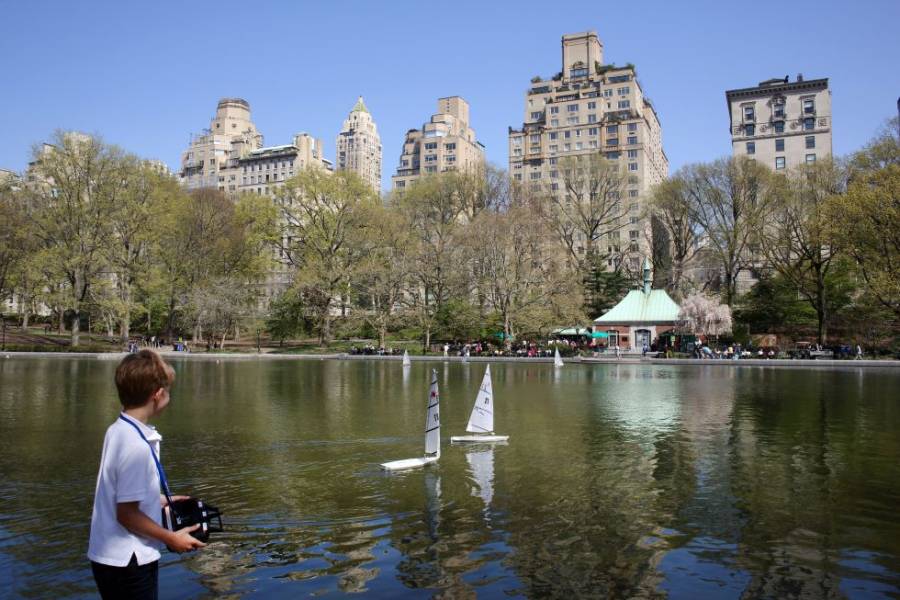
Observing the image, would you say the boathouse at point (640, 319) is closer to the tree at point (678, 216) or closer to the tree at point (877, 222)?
the tree at point (678, 216)

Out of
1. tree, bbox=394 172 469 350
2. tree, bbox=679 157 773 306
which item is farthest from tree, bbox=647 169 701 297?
tree, bbox=394 172 469 350

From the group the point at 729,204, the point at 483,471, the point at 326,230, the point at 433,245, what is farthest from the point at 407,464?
the point at 729,204

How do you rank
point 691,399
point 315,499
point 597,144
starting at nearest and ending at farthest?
point 315,499, point 691,399, point 597,144

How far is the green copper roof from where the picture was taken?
74.2 m

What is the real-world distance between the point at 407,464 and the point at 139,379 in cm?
1141

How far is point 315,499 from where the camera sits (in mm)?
12977

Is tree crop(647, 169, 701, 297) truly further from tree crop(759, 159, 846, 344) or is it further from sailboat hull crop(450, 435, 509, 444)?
sailboat hull crop(450, 435, 509, 444)

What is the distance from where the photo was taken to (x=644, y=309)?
75.6 m

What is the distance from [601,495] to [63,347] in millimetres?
64489

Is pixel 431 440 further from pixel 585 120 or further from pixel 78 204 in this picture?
pixel 585 120

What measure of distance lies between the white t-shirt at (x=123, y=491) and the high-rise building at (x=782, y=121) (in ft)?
403

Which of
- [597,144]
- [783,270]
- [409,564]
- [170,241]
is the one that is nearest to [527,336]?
[783,270]

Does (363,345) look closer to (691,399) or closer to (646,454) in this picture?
(691,399)

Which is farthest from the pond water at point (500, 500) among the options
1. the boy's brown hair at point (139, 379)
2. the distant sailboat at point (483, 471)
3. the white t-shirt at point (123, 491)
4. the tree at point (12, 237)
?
the tree at point (12, 237)
